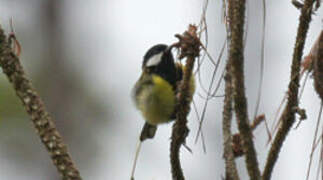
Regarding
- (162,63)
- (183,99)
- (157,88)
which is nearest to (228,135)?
(183,99)

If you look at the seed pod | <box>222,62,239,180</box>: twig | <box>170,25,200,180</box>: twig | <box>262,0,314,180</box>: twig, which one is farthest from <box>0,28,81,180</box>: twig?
the seed pod

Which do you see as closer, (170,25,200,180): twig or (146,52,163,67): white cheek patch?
(170,25,200,180): twig

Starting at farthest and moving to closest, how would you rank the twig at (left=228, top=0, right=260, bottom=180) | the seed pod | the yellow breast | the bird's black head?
the bird's black head < the yellow breast < the twig at (left=228, top=0, right=260, bottom=180) < the seed pod

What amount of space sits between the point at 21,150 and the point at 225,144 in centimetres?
557

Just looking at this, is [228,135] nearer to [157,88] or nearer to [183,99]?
[183,99]

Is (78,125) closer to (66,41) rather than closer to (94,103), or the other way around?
(94,103)

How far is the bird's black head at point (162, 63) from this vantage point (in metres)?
2.32

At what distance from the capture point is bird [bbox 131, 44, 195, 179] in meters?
2.20

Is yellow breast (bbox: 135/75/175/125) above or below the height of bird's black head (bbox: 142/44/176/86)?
below

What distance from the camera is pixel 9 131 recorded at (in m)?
6.55

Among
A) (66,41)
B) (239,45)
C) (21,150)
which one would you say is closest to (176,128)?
(239,45)

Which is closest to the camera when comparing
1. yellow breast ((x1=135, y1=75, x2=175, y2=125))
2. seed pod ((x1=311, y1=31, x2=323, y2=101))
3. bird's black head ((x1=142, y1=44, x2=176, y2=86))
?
seed pod ((x1=311, y1=31, x2=323, y2=101))

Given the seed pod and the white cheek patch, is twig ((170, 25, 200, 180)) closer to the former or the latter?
the seed pod

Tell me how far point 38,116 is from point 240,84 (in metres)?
0.60
